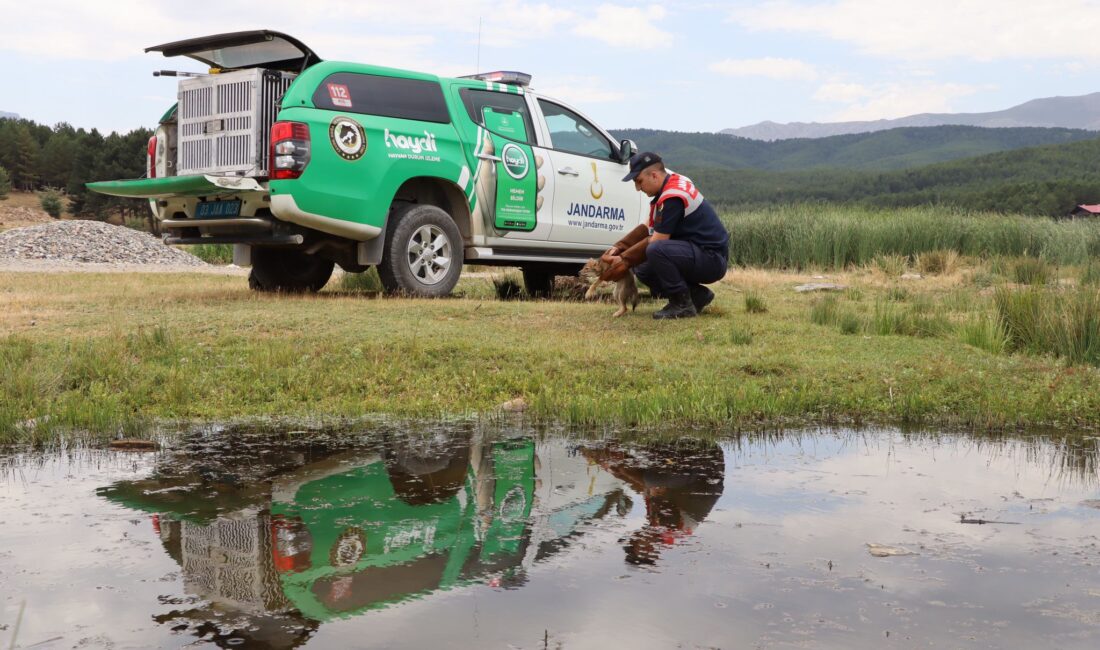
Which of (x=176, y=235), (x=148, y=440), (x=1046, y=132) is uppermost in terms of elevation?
(x=1046, y=132)

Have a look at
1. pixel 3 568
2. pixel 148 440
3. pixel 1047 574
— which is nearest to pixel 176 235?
pixel 148 440

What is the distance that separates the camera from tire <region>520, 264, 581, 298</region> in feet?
43.2

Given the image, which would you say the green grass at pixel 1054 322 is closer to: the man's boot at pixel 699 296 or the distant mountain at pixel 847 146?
the man's boot at pixel 699 296

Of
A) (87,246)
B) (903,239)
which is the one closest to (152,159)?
(87,246)

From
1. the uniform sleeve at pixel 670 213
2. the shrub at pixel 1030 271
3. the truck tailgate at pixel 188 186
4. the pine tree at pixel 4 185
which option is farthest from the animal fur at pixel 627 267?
the pine tree at pixel 4 185

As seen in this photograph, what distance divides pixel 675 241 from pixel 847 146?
149 meters

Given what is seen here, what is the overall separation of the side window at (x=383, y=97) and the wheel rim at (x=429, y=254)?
110 cm

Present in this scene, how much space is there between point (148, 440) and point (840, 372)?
4244 millimetres

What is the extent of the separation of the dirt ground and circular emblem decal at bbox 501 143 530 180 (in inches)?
923

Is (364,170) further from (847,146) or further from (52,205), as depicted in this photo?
(847,146)

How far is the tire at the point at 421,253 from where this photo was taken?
1088cm

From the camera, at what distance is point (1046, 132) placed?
136875mm

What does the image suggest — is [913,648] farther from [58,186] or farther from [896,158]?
[896,158]

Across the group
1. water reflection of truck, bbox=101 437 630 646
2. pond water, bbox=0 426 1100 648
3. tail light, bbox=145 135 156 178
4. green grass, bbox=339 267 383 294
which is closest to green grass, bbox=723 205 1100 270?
green grass, bbox=339 267 383 294
